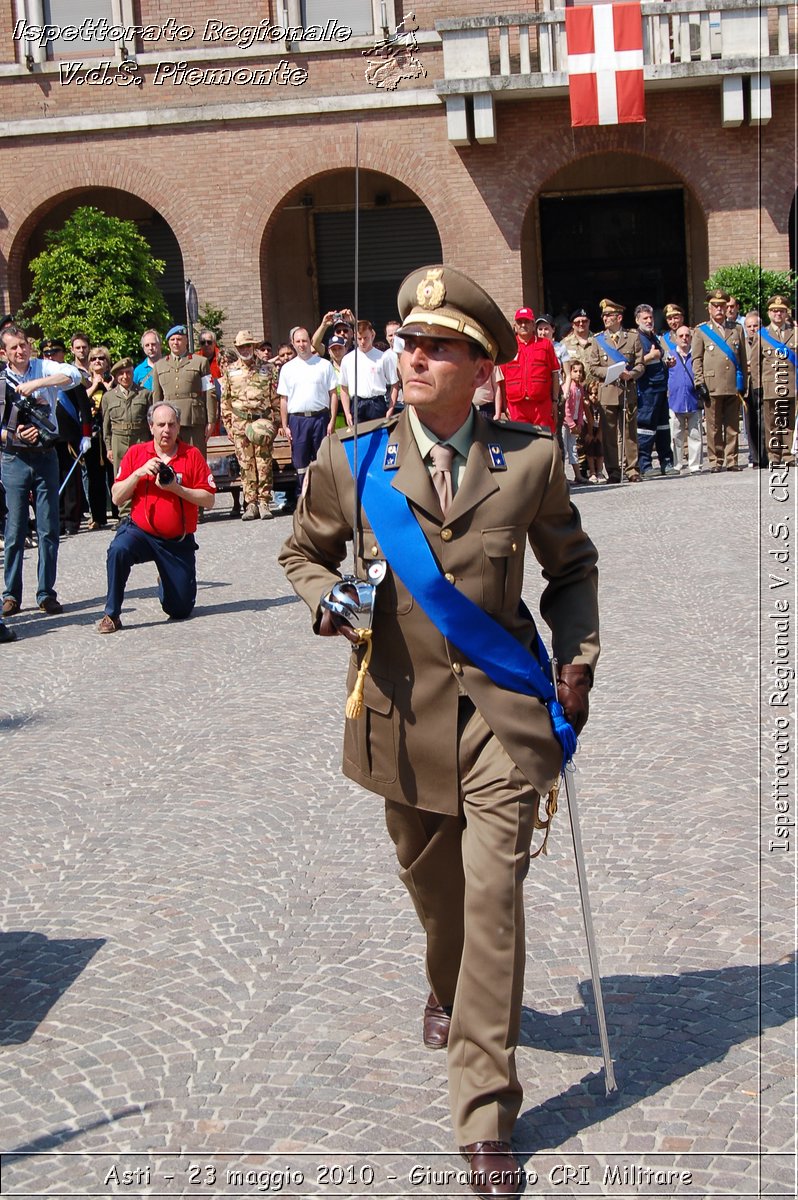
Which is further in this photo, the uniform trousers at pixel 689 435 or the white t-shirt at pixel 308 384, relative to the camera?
the uniform trousers at pixel 689 435

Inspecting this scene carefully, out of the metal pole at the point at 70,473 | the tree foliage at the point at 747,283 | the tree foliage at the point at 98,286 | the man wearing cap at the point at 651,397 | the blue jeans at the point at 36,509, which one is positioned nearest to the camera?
the blue jeans at the point at 36,509

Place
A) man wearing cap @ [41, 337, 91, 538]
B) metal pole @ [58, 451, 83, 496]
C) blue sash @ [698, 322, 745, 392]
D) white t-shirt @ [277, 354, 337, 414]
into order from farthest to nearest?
blue sash @ [698, 322, 745, 392], white t-shirt @ [277, 354, 337, 414], man wearing cap @ [41, 337, 91, 538], metal pole @ [58, 451, 83, 496]

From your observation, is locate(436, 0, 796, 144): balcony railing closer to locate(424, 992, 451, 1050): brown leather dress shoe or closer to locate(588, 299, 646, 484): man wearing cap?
locate(588, 299, 646, 484): man wearing cap

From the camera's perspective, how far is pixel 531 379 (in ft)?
54.1

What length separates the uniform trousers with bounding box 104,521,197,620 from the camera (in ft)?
36.1

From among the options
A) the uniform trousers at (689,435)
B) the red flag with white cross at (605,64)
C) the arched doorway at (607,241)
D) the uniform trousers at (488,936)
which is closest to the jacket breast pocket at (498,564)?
the uniform trousers at (488,936)

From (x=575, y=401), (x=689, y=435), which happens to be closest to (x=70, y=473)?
(x=575, y=401)

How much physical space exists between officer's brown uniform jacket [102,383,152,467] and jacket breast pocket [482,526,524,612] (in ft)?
43.0

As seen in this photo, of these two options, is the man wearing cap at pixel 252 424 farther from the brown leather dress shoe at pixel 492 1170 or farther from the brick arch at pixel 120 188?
the brown leather dress shoe at pixel 492 1170

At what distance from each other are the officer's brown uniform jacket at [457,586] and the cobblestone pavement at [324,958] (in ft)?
2.77

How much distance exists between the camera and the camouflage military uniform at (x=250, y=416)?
16641mm

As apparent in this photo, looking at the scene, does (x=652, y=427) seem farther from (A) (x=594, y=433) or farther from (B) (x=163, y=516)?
(B) (x=163, y=516)

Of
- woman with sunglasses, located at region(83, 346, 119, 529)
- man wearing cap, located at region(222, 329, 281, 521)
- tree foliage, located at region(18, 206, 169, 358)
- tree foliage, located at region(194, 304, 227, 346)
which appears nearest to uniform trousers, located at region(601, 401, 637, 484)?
man wearing cap, located at region(222, 329, 281, 521)

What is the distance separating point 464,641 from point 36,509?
8.78m
